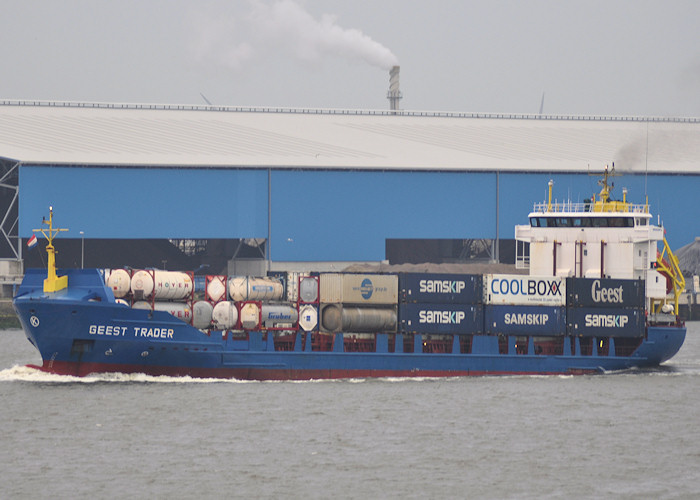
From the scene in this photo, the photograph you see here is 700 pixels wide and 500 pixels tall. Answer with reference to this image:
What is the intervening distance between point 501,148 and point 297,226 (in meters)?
20.1

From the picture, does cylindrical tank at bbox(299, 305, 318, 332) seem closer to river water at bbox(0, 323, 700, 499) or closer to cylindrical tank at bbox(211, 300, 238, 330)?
river water at bbox(0, 323, 700, 499)

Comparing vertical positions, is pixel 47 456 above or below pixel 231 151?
below

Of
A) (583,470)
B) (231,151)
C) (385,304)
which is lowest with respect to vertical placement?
(583,470)

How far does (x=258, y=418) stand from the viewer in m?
36.8

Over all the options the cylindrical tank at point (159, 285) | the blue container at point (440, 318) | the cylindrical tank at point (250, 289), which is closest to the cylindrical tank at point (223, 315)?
the cylindrical tank at point (250, 289)

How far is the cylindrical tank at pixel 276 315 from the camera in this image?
147 ft

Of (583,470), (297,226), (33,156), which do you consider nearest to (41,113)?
(33,156)

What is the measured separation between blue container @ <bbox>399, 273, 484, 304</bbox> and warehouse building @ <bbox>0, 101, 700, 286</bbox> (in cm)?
4181

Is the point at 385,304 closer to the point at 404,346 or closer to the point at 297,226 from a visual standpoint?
the point at 404,346

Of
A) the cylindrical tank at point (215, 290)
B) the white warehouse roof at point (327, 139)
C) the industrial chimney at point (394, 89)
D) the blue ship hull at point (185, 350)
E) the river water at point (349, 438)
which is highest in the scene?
the industrial chimney at point (394, 89)

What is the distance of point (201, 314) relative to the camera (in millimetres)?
44000

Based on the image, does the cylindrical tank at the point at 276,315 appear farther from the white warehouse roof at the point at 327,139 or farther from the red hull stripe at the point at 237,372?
the white warehouse roof at the point at 327,139

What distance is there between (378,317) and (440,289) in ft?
9.84

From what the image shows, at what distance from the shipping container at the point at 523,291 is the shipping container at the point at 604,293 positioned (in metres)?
0.50
